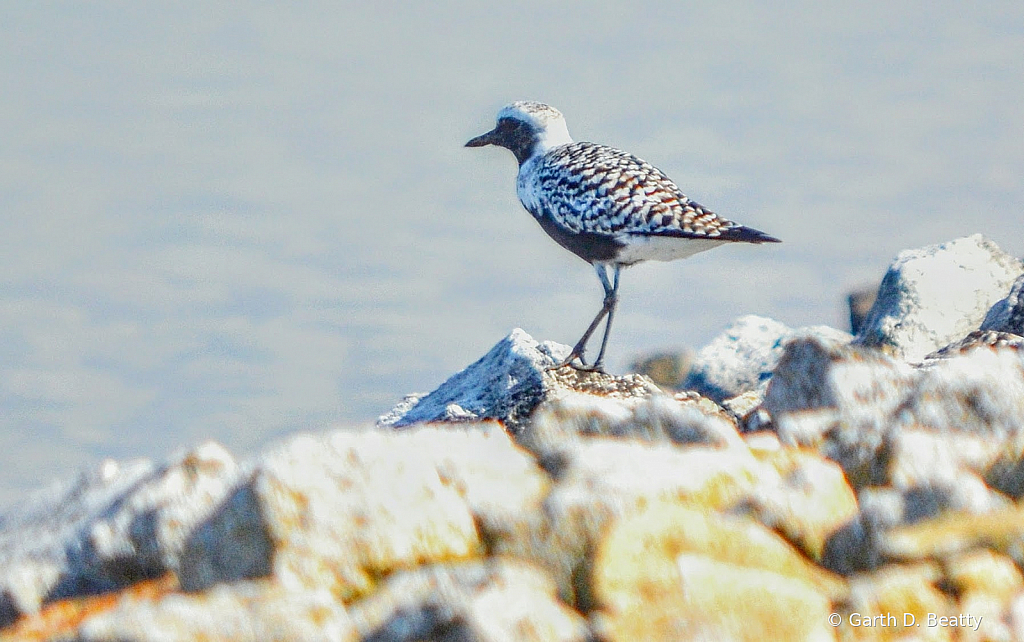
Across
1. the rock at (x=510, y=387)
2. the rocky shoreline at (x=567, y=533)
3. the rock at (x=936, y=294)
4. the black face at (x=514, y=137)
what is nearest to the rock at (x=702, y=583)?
the rocky shoreline at (x=567, y=533)

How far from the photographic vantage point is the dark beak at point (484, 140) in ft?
44.2

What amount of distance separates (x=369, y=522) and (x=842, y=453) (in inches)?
84.6

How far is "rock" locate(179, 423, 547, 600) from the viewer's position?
12.8 ft

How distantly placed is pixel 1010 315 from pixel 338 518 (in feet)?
23.8

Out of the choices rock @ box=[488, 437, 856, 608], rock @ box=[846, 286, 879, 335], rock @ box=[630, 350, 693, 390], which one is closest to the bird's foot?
rock @ box=[488, 437, 856, 608]

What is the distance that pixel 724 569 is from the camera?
3.87m

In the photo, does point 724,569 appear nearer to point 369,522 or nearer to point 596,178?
point 369,522

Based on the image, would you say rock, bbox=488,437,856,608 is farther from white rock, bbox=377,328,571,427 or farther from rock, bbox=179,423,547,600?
white rock, bbox=377,328,571,427

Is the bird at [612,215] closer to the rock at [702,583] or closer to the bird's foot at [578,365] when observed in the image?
the bird's foot at [578,365]

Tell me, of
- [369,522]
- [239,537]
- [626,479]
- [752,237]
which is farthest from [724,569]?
[752,237]

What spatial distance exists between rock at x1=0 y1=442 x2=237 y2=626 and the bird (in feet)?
18.9

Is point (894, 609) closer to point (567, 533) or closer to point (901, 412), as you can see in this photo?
point (567, 533)

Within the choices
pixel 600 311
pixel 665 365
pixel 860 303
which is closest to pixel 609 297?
pixel 600 311

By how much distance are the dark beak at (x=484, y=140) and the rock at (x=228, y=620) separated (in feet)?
33.7
